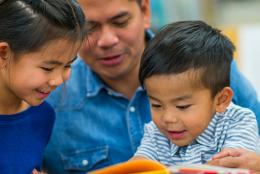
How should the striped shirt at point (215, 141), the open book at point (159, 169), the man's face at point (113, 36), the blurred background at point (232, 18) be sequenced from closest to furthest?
the open book at point (159, 169) < the striped shirt at point (215, 141) < the man's face at point (113, 36) < the blurred background at point (232, 18)

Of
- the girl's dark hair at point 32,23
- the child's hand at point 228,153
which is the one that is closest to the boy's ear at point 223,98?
the child's hand at point 228,153

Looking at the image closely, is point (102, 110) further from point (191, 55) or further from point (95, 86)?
point (191, 55)

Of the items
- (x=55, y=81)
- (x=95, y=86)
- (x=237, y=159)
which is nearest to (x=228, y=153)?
(x=237, y=159)

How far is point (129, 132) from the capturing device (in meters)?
1.91

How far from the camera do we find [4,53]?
57.2 inches

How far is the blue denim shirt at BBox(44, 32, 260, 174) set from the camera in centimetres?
190

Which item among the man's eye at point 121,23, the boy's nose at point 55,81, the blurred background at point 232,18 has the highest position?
the man's eye at point 121,23

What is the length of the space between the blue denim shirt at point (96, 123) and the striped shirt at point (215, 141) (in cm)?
32

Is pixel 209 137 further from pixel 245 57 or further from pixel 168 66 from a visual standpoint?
pixel 245 57

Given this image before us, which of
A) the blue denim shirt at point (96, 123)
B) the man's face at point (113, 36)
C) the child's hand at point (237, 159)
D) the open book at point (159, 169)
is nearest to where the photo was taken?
the open book at point (159, 169)

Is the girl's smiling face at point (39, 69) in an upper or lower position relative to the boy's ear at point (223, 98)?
upper

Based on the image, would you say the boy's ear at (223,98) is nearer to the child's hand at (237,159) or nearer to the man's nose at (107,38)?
the child's hand at (237,159)

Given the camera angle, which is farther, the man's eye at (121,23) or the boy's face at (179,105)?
the man's eye at (121,23)

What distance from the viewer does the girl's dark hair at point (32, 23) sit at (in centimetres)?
144
